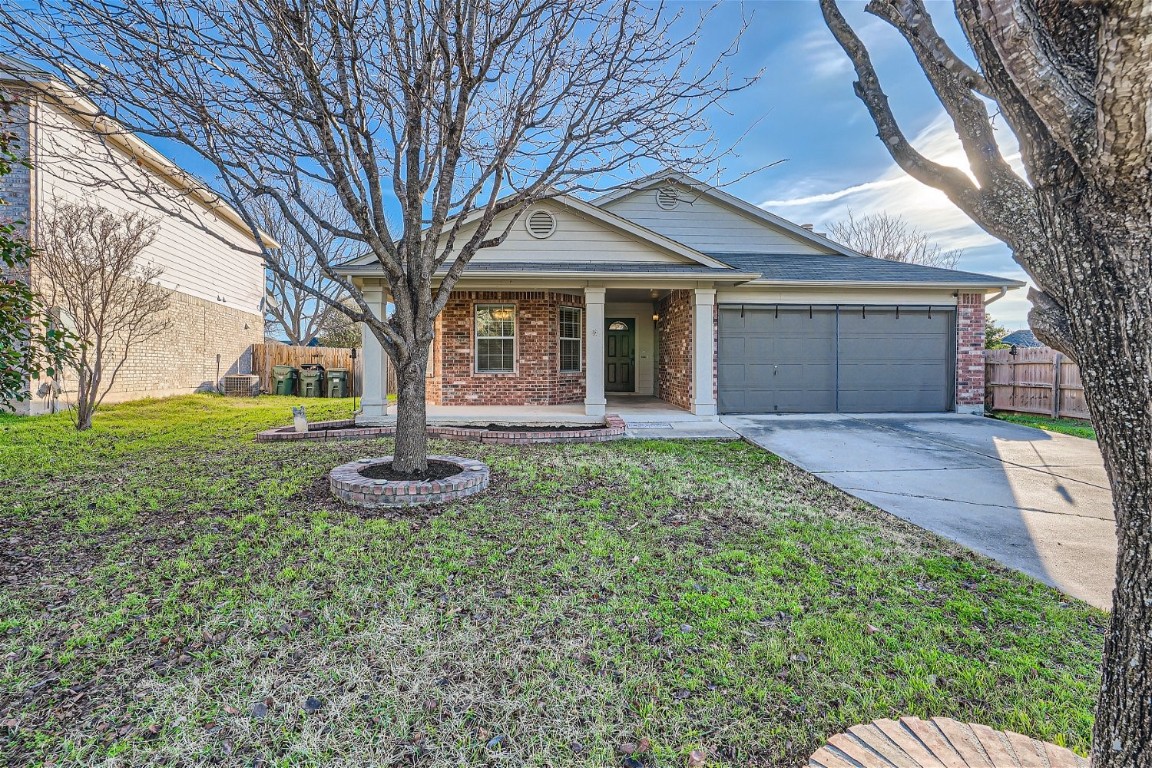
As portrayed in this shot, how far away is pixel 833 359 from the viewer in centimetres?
1073

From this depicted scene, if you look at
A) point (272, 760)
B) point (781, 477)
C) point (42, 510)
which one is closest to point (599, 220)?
point (781, 477)

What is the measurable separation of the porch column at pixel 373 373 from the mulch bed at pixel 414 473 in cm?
391

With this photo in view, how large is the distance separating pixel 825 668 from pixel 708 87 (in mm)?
5894

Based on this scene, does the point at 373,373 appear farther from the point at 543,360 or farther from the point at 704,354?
the point at 704,354

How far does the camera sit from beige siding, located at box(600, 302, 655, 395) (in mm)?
14672

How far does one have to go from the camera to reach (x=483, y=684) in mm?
2322

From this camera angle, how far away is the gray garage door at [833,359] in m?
10.6

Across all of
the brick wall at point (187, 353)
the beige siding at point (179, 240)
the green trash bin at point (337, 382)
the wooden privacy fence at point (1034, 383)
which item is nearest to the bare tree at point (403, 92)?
the beige siding at point (179, 240)

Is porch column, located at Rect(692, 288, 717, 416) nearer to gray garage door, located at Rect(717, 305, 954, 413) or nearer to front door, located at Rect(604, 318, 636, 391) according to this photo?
gray garage door, located at Rect(717, 305, 954, 413)

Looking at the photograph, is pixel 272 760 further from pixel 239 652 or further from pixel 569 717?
pixel 569 717

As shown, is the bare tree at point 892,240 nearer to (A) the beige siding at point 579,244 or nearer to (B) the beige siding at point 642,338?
(B) the beige siding at point 642,338

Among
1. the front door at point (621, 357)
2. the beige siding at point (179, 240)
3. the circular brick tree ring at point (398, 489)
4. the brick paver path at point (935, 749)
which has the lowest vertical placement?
the brick paver path at point (935, 749)

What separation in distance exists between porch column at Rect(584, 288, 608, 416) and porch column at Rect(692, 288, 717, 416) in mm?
1916

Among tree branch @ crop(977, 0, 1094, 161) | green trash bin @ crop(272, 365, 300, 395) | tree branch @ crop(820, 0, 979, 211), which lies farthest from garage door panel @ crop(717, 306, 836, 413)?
green trash bin @ crop(272, 365, 300, 395)
